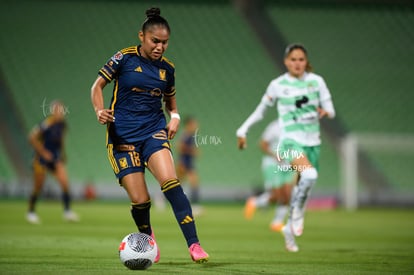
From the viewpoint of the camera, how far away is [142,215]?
7582mm

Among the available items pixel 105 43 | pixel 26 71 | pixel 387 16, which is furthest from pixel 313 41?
pixel 26 71

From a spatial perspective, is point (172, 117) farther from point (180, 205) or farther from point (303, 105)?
point (303, 105)

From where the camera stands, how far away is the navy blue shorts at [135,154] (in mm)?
7281

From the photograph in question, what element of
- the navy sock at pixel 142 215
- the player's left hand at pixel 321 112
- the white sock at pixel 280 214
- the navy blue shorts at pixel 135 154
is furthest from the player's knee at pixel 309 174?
the white sock at pixel 280 214

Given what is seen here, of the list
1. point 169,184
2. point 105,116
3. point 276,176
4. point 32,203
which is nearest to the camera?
point 105,116

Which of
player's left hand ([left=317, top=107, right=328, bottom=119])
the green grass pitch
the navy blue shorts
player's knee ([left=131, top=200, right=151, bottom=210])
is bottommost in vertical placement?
the green grass pitch

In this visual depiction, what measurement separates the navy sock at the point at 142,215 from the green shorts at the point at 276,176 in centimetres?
642

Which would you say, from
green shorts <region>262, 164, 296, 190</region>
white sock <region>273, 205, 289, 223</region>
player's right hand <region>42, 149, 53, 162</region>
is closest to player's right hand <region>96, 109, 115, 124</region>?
green shorts <region>262, 164, 296, 190</region>

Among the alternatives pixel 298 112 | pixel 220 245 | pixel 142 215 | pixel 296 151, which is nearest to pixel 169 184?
pixel 142 215

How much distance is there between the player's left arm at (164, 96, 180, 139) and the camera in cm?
748

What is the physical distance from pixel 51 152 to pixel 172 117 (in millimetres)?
8026

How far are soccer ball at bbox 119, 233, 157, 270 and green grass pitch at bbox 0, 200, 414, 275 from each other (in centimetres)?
9

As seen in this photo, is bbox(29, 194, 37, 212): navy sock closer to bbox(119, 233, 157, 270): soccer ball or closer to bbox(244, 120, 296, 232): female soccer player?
bbox(244, 120, 296, 232): female soccer player

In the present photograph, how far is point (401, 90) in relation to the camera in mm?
24391
